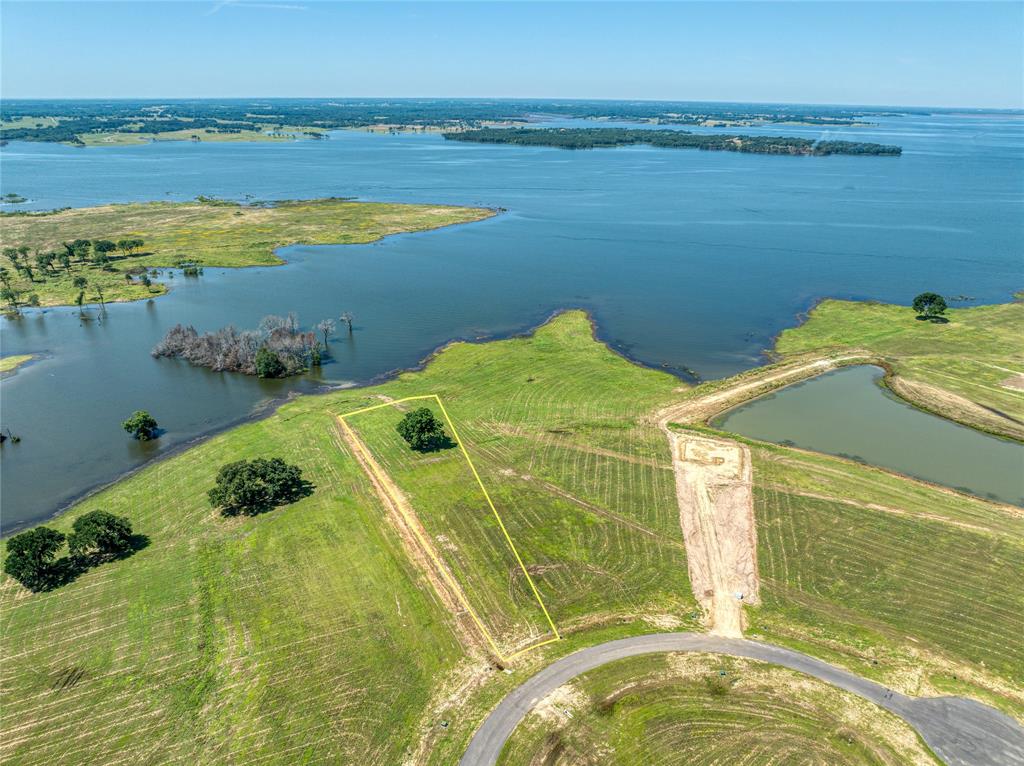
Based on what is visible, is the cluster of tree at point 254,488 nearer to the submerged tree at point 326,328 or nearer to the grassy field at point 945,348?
the submerged tree at point 326,328

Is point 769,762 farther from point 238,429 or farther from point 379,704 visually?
point 238,429

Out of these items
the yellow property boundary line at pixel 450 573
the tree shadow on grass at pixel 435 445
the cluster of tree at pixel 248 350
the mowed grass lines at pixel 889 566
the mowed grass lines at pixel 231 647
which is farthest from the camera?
the cluster of tree at pixel 248 350

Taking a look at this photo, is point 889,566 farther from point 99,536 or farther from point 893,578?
point 99,536

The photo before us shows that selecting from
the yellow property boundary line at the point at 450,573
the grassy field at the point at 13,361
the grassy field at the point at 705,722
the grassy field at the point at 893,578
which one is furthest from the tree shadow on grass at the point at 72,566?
the grassy field at the point at 13,361

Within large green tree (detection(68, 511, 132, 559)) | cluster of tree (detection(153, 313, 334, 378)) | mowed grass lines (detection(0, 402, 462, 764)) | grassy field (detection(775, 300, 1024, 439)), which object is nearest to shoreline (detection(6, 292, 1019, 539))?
grassy field (detection(775, 300, 1024, 439))

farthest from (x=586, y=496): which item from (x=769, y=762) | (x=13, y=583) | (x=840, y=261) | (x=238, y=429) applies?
(x=840, y=261)

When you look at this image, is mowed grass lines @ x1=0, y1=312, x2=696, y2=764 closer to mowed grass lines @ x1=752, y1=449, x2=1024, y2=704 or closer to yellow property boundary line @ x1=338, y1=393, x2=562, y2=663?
yellow property boundary line @ x1=338, y1=393, x2=562, y2=663
